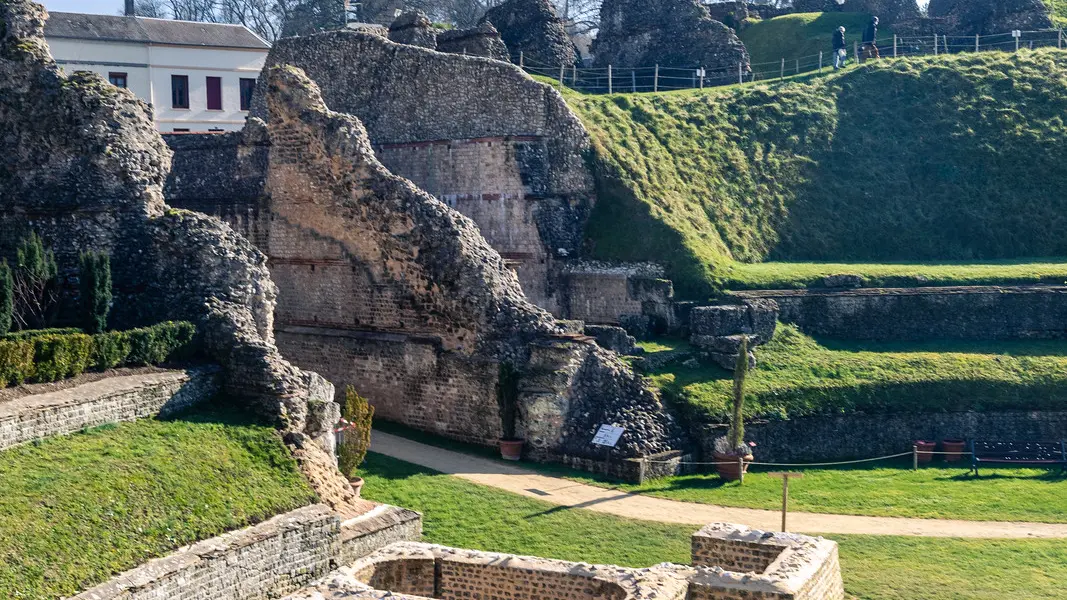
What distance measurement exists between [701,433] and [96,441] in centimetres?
1391

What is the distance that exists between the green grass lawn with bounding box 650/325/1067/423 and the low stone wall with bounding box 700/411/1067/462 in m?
0.20

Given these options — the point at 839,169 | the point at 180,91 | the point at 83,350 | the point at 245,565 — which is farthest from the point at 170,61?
the point at 245,565

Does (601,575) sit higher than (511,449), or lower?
higher

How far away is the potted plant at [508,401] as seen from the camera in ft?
94.2

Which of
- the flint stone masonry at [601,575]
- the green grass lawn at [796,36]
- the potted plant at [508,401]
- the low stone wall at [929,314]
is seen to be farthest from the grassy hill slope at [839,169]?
the flint stone masonry at [601,575]

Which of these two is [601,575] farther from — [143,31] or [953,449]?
[143,31]

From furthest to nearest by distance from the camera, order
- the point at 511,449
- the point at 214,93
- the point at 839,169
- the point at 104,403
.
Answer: the point at 214,93
the point at 839,169
the point at 511,449
the point at 104,403

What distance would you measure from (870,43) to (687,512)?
30.1m

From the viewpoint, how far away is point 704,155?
4119 cm

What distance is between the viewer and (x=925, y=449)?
30625 millimetres

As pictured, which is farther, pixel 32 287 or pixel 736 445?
pixel 736 445

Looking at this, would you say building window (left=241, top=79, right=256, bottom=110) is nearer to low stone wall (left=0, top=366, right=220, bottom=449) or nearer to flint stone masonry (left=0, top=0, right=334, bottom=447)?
flint stone masonry (left=0, top=0, right=334, bottom=447)

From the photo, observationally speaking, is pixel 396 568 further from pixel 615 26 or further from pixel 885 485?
pixel 615 26

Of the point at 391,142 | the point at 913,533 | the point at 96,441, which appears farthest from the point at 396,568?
the point at 391,142
